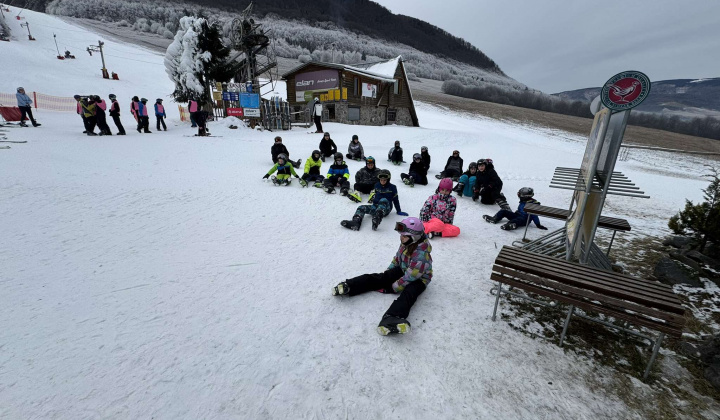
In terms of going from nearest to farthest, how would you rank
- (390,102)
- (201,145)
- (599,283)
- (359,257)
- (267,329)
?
(599,283)
(267,329)
(359,257)
(201,145)
(390,102)

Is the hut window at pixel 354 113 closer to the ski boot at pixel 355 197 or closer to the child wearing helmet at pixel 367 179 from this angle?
the child wearing helmet at pixel 367 179

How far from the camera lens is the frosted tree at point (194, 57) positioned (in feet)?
59.2

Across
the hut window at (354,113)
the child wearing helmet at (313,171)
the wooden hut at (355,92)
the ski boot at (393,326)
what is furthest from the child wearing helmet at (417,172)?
the hut window at (354,113)

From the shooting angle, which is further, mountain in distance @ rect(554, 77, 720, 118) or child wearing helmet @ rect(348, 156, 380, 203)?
mountain in distance @ rect(554, 77, 720, 118)

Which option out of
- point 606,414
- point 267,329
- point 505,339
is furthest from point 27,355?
point 606,414

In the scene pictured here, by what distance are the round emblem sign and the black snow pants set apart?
115 inches

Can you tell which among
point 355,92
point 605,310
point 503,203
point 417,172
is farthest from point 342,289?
point 355,92

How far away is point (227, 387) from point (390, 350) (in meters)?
1.53

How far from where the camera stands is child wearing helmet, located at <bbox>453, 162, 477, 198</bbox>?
8.62 m

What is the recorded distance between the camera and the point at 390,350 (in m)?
2.96

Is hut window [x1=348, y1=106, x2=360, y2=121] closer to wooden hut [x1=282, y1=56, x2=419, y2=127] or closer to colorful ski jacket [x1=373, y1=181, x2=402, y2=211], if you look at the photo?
wooden hut [x1=282, y1=56, x2=419, y2=127]

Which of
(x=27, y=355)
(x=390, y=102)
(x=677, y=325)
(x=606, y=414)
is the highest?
(x=390, y=102)

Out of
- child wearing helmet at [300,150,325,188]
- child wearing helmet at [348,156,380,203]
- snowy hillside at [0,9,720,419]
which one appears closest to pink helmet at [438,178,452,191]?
snowy hillside at [0,9,720,419]

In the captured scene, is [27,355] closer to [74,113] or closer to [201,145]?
[201,145]
